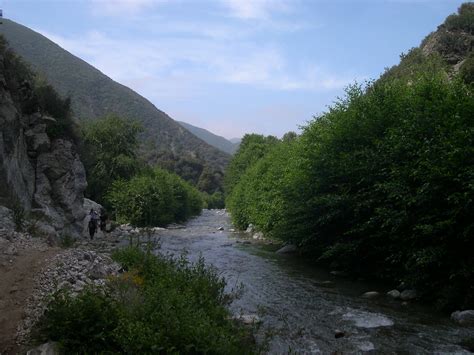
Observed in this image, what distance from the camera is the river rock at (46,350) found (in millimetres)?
7246

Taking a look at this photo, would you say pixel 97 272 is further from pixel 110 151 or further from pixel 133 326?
pixel 110 151

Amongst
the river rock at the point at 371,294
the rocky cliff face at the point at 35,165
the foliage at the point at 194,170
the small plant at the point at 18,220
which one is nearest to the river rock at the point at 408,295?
the river rock at the point at 371,294

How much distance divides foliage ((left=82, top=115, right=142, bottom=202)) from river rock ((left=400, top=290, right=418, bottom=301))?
43.9 m

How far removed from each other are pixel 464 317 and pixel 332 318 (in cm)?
354

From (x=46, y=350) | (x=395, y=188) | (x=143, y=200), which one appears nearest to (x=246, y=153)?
(x=143, y=200)

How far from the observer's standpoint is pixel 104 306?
8.24 m

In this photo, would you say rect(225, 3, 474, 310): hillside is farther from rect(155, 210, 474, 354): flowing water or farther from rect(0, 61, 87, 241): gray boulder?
rect(0, 61, 87, 241): gray boulder

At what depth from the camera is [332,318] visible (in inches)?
504

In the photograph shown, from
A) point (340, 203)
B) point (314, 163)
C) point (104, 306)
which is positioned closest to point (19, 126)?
point (314, 163)

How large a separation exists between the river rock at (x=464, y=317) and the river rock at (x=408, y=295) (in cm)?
238

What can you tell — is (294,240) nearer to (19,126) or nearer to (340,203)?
(340,203)

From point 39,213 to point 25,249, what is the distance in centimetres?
1172

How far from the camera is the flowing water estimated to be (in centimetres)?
1056

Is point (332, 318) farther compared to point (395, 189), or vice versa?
point (395, 189)
